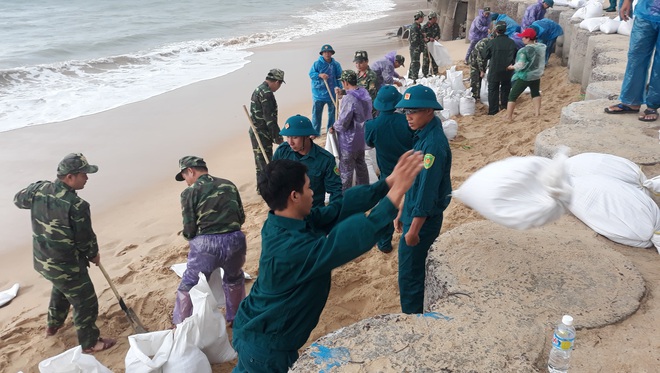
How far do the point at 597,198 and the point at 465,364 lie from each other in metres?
1.81

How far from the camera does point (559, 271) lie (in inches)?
103

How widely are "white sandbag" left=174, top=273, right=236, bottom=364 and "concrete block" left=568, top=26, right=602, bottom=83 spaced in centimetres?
709

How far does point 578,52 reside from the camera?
7723mm

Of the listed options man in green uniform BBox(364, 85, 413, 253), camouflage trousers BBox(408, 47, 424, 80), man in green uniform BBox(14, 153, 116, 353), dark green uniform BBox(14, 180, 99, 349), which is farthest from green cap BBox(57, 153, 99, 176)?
camouflage trousers BBox(408, 47, 424, 80)

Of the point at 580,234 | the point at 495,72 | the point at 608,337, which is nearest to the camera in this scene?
the point at 608,337

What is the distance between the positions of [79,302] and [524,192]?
10.7 ft

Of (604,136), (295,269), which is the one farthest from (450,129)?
(295,269)

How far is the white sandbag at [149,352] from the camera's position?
287cm

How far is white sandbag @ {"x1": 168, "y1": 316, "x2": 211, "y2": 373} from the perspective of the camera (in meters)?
2.95

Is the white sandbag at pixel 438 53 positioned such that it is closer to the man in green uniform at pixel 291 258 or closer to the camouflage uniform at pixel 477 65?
the camouflage uniform at pixel 477 65

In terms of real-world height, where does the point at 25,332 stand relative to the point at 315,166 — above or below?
below

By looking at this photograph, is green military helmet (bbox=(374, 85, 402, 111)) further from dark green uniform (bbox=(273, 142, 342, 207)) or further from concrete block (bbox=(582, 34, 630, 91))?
concrete block (bbox=(582, 34, 630, 91))

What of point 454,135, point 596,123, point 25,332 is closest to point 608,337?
point 596,123

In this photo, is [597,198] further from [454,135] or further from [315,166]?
[454,135]
